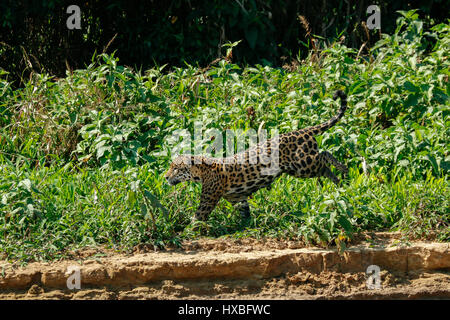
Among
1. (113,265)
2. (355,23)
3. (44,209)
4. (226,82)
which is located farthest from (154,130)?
(355,23)

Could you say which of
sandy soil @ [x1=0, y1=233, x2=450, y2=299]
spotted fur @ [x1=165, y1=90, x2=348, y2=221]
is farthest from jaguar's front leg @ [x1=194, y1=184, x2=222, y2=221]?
sandy soil @ [x1=0, y1=233, x2=450, y2=299]

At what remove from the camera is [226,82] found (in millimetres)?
8367

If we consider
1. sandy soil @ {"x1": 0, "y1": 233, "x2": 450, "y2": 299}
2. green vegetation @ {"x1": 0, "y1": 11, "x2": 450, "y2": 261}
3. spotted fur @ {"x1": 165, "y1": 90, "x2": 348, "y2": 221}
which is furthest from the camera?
spotted fur @ {"x1": 165, "y1": 90, "x2": 348, "y2": 221}

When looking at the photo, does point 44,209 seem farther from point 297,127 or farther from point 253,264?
point 297,127

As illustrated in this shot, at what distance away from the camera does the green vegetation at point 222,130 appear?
19.5ft

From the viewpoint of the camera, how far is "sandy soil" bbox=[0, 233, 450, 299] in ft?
18.1

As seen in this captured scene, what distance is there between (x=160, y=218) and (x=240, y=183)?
29.8 inches

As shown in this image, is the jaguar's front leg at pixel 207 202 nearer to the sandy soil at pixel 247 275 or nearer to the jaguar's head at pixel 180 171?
the jaguar's head at pixel 180 171

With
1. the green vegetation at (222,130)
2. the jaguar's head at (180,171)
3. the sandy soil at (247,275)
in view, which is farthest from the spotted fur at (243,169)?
the sandy soil at (247,275)

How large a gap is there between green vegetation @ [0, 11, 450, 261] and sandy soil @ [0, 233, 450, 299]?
0.72 feet

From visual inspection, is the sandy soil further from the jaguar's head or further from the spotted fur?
the jaguar's head

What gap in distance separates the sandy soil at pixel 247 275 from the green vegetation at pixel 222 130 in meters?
0.22

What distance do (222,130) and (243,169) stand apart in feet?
4.59

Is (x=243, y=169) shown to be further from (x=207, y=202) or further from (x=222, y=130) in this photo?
(x=222, y=130)
